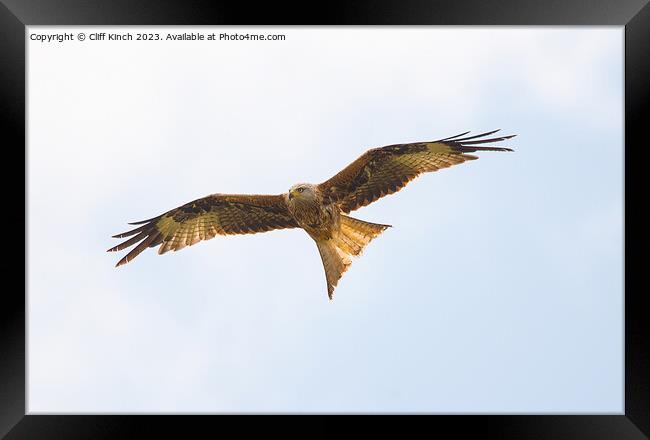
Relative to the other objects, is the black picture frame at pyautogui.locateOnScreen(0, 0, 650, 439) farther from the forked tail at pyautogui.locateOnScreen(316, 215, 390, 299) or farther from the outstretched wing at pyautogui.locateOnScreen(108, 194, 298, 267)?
the forked tail at pyautogui.locateOnScreen(316, 215, 390, 299)

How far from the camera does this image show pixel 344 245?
5.49 meters

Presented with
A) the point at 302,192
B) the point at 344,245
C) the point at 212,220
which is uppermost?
the point at 302,192

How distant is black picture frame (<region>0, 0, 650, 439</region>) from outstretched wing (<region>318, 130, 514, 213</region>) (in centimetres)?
107

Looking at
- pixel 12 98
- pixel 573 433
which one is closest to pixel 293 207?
pixel 12 98

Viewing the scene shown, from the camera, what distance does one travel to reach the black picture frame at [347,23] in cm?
423

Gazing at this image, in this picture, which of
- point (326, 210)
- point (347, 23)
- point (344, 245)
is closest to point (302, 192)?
point (326, 210)

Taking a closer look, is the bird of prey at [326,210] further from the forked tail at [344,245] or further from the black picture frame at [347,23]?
the black picture frame at [347,23]

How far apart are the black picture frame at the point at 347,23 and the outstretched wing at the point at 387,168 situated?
107 cm

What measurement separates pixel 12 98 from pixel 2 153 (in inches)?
14.0

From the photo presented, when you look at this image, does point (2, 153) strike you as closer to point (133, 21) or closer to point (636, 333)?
point (133, 21)

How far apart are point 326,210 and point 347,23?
1.64 metres

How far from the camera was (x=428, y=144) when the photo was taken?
206 inches

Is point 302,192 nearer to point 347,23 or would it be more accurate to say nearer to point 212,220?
point 212,220

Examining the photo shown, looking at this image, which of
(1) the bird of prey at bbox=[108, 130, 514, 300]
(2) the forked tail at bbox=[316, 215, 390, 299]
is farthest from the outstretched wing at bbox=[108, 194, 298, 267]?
(2) the forked tail at bbox=[316, 215, 390, 299]
